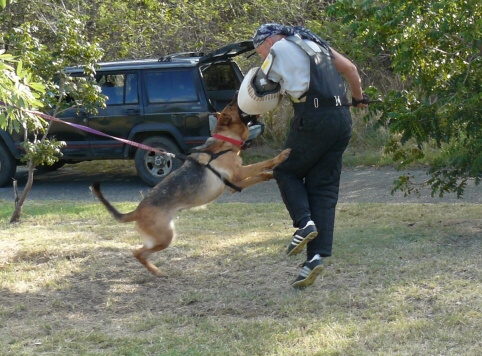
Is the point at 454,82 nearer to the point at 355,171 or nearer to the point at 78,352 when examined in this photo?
the point at 78,352

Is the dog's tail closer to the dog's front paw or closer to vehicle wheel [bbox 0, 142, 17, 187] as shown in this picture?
the dog's front paw

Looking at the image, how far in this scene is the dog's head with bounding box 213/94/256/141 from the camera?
18.7 ft

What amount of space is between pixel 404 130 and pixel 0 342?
13.5 ft

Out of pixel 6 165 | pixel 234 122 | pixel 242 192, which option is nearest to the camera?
pixel 234 122

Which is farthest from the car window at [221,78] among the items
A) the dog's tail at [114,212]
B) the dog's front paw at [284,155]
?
the dog's front paw at [284,155]

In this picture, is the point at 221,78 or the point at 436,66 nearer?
the point at 436,66

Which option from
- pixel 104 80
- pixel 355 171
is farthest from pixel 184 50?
pixel 355 171

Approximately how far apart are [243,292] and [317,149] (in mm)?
1220

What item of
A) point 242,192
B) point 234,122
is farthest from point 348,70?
point 242,192

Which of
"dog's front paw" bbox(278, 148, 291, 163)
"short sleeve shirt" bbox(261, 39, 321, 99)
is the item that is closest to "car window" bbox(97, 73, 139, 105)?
"dog's front paw" bbox(278, 148, 291, 163)

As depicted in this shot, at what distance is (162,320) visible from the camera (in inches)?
194

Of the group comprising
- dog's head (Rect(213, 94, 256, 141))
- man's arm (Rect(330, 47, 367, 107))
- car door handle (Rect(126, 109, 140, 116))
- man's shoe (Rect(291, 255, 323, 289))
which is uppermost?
man's arm (Rect(330, 47, 367, 107))

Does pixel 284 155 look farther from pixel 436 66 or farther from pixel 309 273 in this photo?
pixel 436 66

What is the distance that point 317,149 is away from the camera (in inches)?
198
